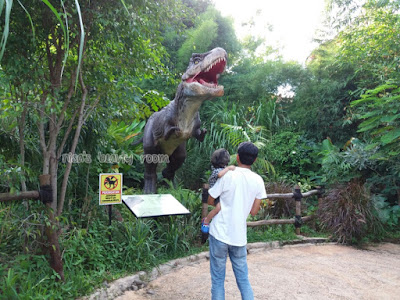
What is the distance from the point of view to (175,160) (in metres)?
4.86

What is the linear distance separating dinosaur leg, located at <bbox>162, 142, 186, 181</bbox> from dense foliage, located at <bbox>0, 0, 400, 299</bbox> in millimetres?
252

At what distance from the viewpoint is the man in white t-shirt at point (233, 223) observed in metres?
1.99

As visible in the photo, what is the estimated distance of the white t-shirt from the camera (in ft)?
6.50

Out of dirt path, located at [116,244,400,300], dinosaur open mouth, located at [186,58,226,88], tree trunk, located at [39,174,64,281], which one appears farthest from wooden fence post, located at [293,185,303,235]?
tree trunk, located at [39,174,64,281]

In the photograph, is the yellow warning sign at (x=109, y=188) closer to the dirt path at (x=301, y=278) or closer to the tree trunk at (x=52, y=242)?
the tree trunk at (x=52, y=242)

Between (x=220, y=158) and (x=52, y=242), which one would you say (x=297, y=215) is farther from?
(x=52, y=242)

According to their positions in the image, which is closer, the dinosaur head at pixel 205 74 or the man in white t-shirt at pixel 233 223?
the man in white t-shirt at pixel 233 223

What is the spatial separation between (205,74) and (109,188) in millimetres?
1693

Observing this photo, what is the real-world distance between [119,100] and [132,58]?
1.48 ft

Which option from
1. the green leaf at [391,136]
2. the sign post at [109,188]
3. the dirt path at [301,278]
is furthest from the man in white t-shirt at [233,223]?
the green leaf at [391,136]

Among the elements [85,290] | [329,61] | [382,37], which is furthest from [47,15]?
[329,61]

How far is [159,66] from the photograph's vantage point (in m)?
3.72

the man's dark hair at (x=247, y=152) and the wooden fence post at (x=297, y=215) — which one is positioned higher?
the man's dark hair at (x=247, y=152)

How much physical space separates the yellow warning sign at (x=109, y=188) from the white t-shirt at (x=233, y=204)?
134cm
